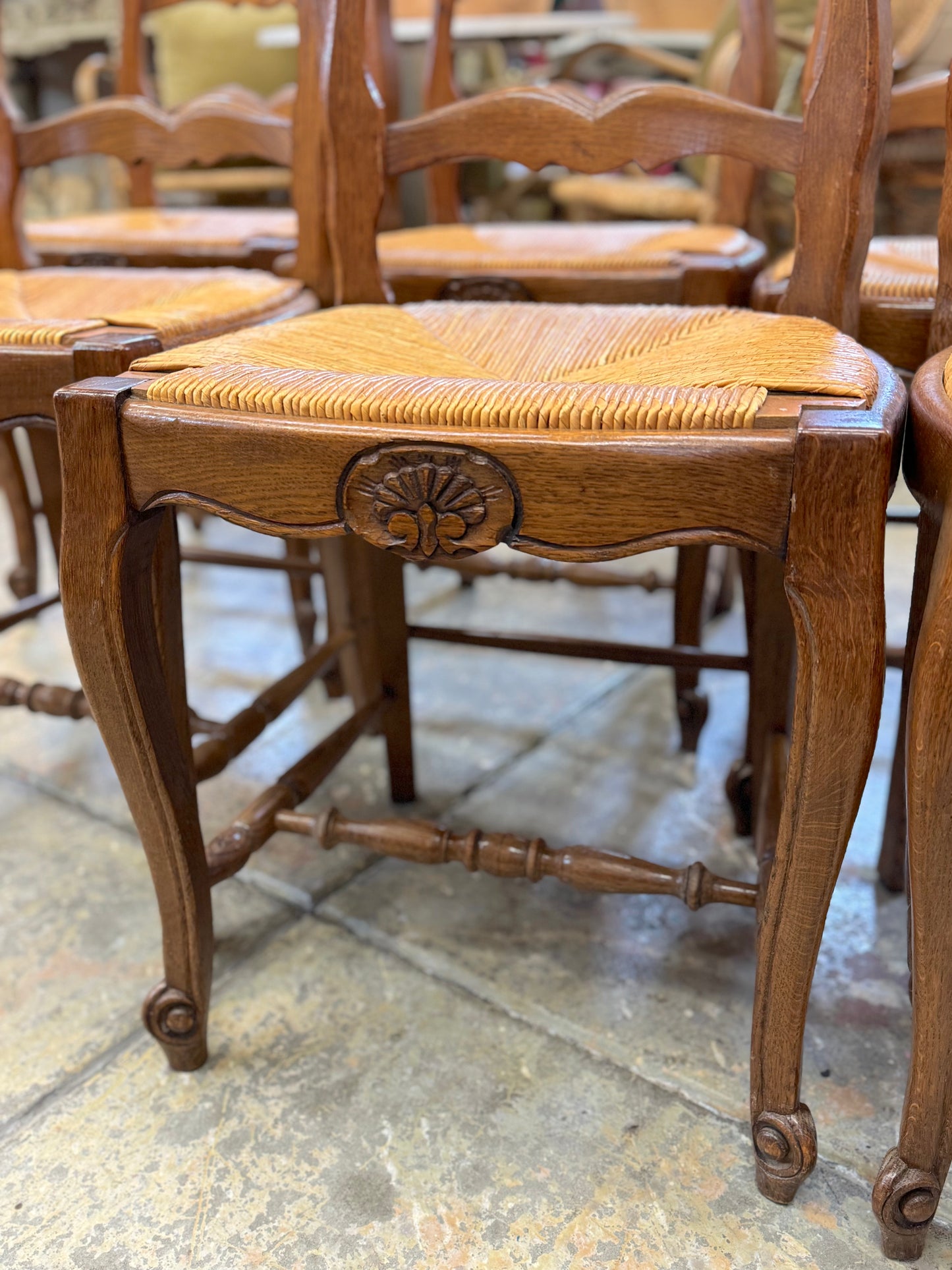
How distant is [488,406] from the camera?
0.67 metres

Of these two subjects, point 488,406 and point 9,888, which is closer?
point 488,406

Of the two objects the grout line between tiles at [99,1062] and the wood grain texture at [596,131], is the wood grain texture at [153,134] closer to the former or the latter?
the wood grain texture at [596,131]

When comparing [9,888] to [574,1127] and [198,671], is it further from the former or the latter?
[574,1127]

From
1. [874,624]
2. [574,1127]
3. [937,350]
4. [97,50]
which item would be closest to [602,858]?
[574,1127]

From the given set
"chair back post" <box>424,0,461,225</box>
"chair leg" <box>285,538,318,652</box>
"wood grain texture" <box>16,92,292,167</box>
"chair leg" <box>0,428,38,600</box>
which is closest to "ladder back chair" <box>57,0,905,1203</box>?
"wood grain texture" <box>16,92,292,167</box>

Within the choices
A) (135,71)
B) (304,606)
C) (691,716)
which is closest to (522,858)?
(691,716)

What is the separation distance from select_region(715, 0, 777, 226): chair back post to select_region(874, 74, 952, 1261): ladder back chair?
0.74 m

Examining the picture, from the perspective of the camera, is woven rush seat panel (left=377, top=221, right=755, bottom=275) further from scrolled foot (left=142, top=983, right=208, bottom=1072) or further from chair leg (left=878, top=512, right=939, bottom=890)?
scrolled foot (left=142, top=983, right=208, bottom=1072)

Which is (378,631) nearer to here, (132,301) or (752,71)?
(132,301)

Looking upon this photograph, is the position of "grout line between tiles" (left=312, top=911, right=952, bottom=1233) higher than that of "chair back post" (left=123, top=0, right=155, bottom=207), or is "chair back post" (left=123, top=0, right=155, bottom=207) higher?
"chair back post" (left=123, top=0, right=155, bottom=207)

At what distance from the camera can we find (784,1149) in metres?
0.78

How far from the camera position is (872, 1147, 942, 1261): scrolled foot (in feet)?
2.40

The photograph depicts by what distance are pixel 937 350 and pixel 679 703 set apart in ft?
2.17

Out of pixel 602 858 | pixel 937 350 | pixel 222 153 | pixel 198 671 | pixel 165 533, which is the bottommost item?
pixel 198 671
